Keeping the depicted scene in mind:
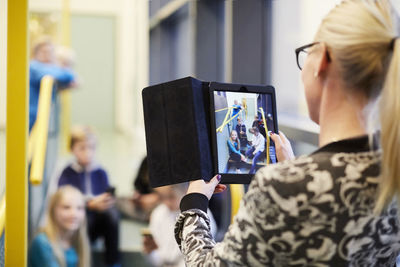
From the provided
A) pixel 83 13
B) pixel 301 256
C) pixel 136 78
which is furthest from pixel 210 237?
pixel 83 13

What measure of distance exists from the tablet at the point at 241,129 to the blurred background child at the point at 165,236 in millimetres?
2217

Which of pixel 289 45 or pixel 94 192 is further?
pixel 94 192

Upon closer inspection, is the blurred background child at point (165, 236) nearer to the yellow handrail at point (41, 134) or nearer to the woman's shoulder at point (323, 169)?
the yellow handrail at point (41, 134)

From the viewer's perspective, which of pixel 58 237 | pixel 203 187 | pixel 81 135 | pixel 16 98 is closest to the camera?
pixel 203 187

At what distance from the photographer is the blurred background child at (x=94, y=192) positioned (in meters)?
4.77

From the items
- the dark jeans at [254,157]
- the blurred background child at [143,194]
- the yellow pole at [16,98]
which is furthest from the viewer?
the blurred background child at [143,194]

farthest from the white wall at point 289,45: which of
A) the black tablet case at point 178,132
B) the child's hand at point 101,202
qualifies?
the black tablet case at point 178,132

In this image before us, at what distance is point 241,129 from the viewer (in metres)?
1.70

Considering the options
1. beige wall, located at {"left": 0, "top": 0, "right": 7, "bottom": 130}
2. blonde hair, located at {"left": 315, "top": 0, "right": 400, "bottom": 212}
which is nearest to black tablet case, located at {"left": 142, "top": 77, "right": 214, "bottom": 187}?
blonde hair, located at {"left": 315, "top": 0, "right": 400, "bottom": 212}

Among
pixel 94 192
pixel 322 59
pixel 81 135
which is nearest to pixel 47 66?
pixel 81 135

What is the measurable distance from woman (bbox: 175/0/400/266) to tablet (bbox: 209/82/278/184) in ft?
1.14

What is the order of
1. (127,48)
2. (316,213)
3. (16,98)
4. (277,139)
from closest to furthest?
(316,213), (277,139), (16,98), (127,48)

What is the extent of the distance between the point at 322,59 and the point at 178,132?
469 millimetres

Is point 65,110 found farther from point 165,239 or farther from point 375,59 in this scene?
point 375,59
